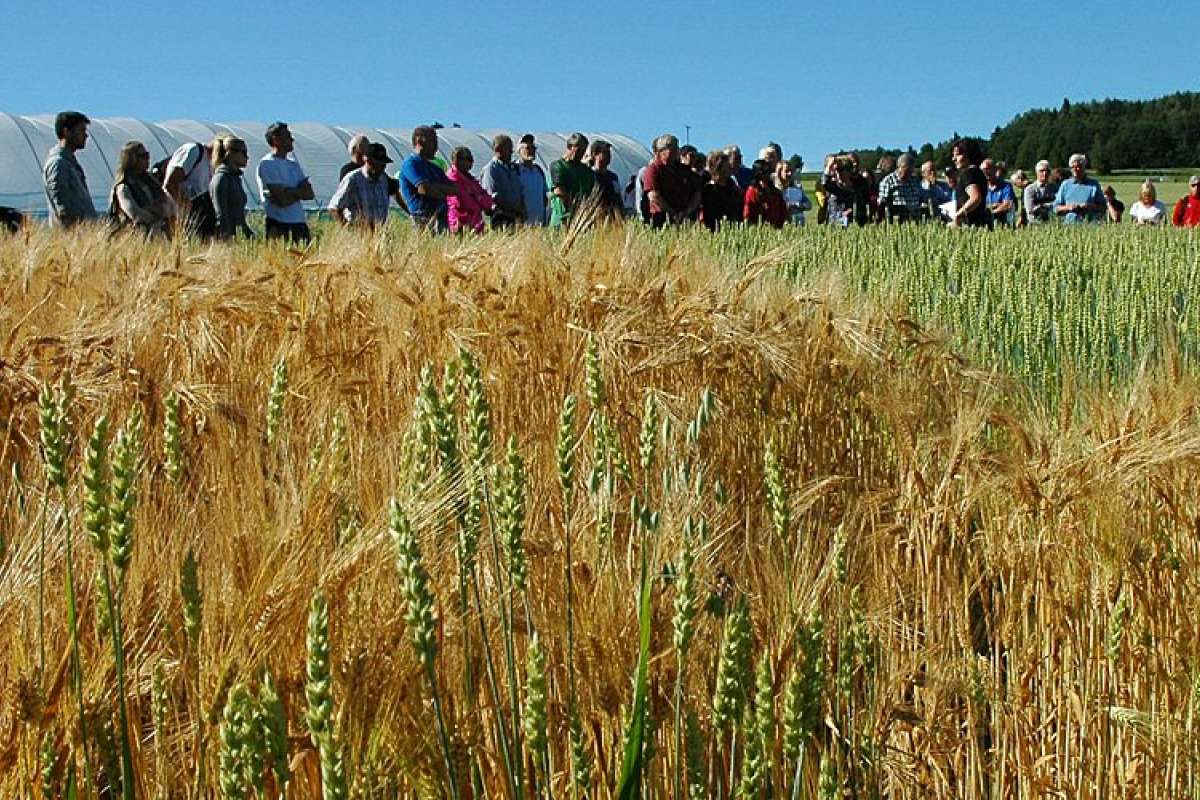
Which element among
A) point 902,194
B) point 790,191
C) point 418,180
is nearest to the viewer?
point 418,180

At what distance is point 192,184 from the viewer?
8750mm

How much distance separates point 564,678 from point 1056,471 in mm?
985

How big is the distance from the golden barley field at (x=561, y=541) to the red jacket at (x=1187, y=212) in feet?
31.6

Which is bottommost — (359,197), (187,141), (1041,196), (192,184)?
(1041,196)

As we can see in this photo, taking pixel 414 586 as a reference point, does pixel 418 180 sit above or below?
above

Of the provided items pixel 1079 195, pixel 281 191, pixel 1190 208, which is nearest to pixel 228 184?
pixel 281 191

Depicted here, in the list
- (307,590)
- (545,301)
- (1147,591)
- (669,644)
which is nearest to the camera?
(307,590)

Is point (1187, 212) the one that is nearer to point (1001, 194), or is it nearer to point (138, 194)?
point (1001, 194)

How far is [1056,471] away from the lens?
80.7 inches

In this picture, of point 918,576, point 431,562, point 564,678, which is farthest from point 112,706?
point 918,576

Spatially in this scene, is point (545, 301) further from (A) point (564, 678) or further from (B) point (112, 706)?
(B) point (112, 706)

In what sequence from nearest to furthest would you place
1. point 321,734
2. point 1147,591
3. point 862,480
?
point 321,734
point 1147,591
point 862,480

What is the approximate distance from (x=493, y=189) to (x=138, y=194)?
2.41 meters

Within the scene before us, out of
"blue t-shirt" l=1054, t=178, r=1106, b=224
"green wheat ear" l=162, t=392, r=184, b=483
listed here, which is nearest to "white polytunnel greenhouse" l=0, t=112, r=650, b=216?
"blue t-shirt" l=1054, t=178, r=1106, b=224
